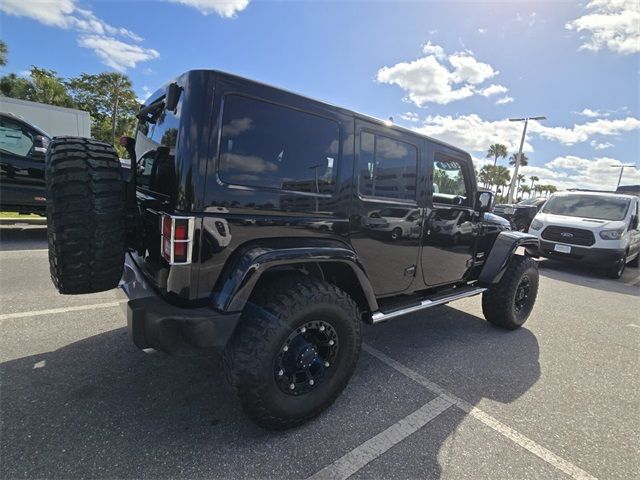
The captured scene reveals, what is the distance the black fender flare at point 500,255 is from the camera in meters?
3.87

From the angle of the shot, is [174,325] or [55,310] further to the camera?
[55,310]

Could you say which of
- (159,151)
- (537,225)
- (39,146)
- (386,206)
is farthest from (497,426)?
(537,225)

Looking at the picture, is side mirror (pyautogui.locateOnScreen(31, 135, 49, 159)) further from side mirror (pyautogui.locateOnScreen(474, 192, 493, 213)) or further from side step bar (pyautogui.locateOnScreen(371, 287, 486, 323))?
side mirror (pyautogui.locateOnScreen(474, 192, 493, 213))

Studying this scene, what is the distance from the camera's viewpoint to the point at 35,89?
95.7 feet

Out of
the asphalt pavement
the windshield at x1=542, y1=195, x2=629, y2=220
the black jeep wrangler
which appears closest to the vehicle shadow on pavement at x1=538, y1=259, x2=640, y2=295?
the windshield at x1=542, y1=195, x2=629, y2=220

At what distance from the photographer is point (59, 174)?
1.96 meters

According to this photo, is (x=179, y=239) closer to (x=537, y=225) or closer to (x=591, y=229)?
(x=591, y=229)

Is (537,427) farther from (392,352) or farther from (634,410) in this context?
(392,352)

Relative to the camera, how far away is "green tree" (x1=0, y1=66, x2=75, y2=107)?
28.3m

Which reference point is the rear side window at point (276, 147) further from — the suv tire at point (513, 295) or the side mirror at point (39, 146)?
the side mirror at point (39, 146)

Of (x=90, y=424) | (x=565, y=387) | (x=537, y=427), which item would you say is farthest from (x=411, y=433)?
(x=90, y=424)

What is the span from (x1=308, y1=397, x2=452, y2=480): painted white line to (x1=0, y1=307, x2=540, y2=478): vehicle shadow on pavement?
0.14 ft

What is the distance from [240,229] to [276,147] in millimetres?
555

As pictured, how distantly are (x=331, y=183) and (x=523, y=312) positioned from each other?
10.6ft
